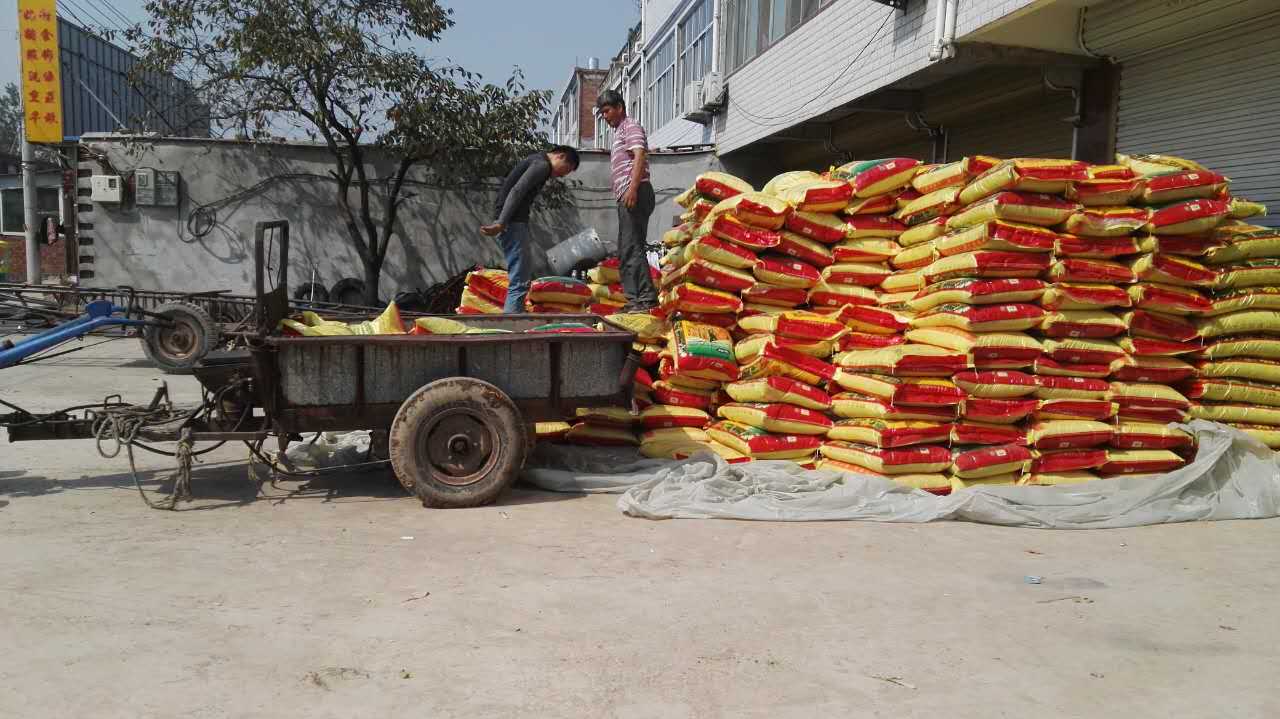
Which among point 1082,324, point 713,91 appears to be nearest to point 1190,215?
point 1082,324

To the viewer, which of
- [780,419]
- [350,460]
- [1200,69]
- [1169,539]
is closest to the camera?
[1169,539]

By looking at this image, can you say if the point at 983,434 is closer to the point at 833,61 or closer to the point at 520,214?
the point at 520,214

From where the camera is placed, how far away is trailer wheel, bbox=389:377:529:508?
5.21m

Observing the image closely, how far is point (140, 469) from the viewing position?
6.20 m

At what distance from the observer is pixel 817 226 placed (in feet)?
21.3

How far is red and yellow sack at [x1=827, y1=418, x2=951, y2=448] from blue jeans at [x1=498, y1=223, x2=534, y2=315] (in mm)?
3160

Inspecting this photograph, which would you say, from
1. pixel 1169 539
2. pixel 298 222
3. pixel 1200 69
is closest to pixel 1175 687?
pixel 1169 539

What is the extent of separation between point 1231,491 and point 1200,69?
167 inches

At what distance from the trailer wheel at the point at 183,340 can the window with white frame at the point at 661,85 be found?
1419 centimetres

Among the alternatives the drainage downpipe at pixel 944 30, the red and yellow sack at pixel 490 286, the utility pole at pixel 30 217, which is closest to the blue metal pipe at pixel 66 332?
the red and yellow sack at pixel 490 286

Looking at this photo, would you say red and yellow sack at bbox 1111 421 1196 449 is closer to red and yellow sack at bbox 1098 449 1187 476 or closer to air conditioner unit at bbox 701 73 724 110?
red and yellow sack at bbox 1098 449 1187 476

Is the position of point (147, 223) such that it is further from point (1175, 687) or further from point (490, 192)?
point (1175, 687)

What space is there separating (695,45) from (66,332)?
16.9m

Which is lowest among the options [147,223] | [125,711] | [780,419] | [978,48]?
[125,711]
